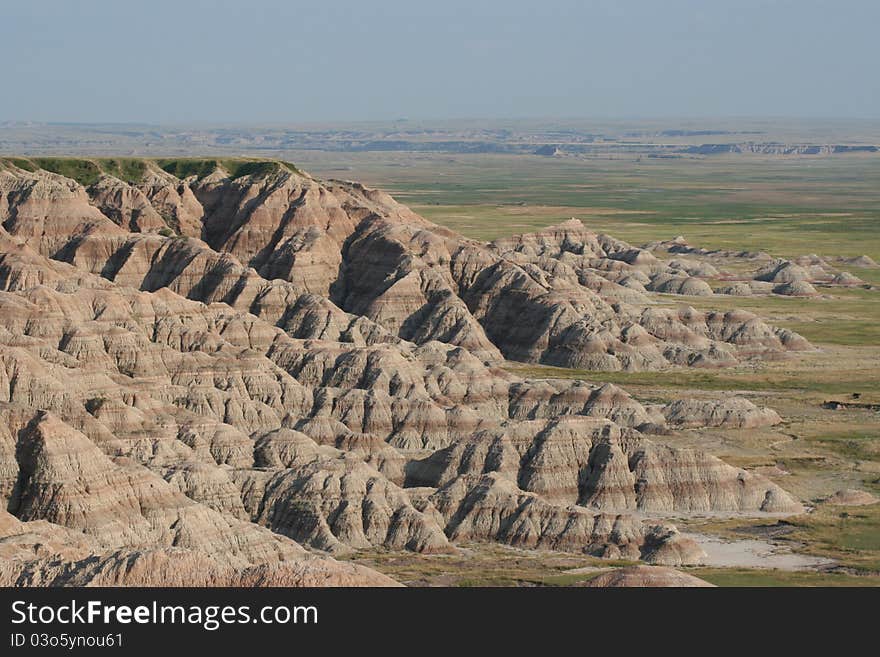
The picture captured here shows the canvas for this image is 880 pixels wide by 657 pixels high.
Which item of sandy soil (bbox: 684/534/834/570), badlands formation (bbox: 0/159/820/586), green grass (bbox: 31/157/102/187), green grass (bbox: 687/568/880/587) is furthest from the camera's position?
green grass (bbox: 31/157/102/187)

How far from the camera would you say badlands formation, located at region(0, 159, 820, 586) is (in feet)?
217

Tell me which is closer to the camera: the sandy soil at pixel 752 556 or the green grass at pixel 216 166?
the sandy soil at pixel 752 556

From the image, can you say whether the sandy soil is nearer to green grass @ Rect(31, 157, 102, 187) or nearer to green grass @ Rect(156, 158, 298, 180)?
green grass @ Rect(156, 158, 298, 180)

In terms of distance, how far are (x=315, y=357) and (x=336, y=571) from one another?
52884 millimetres

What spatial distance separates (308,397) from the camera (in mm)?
96750

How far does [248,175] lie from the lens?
582 ft

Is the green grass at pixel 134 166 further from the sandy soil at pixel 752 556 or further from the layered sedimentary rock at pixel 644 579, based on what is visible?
the layered sedimentary rock at pixel 644 579

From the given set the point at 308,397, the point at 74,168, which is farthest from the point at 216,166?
the point at 308,397

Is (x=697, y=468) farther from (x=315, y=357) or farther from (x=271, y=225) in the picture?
(x=271, y=225)

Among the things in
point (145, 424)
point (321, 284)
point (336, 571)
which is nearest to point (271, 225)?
point (321, 284)

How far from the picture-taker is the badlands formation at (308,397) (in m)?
66.1

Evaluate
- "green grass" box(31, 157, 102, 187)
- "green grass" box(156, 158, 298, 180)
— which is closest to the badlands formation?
"green grass" box(31, 157, 102, 187)

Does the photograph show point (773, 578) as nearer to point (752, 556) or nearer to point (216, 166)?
point (752, 556)

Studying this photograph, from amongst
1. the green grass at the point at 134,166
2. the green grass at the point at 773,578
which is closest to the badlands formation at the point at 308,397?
the green grass at the point at 773,578
